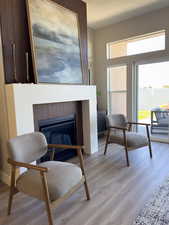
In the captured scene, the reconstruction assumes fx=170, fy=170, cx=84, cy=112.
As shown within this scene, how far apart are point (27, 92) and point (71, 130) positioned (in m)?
1.27

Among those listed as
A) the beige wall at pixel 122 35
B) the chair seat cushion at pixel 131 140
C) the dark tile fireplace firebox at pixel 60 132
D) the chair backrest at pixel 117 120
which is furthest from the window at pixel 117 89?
the dark tile fireplace firebox at pixel 60 132

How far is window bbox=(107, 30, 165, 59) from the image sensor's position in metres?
3.72

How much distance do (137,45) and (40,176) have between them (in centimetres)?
367

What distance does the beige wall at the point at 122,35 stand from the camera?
11.8ft

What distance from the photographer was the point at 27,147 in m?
1.77

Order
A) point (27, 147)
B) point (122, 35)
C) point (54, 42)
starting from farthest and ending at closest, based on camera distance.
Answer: point (122, 35)
point (54, 42)
point (27, 147)

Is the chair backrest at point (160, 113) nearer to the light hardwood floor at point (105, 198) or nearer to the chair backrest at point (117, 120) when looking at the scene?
the chair backrest at point (117, 120)

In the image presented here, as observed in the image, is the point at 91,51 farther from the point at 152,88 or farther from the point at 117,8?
the point at 152,88

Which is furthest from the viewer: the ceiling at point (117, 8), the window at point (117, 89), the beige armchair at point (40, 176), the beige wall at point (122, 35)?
the window at point (117, 89)

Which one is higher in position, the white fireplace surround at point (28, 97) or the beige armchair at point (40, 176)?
the white fireplace surround at point (28, 97)

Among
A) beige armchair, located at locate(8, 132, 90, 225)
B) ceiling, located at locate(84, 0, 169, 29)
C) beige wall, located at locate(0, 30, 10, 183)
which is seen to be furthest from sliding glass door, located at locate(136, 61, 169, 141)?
beige wall, located at locate(0, 30, 10, 183)

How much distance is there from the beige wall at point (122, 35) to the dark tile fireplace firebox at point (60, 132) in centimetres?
180

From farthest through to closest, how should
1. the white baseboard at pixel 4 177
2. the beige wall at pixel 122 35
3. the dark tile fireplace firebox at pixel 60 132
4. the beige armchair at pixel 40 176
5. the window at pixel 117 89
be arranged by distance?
the window at pixel 117 89 < the beige wall at pixel 122 35 < the dark tile fireplace firebox at pixel 60 132 < the white baseboard at pixel 4 177 < the beige armchair at pixel 40 176

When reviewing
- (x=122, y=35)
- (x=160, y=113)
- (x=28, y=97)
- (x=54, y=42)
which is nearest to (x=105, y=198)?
(x=28, y=97)
